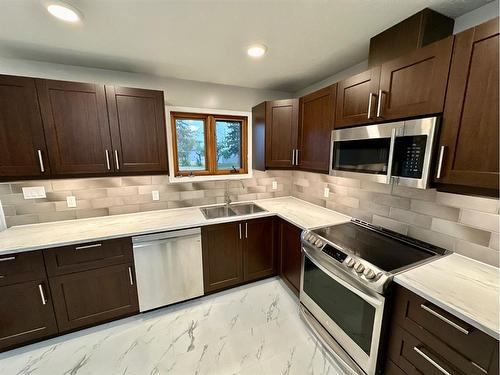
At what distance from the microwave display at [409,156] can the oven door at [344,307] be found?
0.78m

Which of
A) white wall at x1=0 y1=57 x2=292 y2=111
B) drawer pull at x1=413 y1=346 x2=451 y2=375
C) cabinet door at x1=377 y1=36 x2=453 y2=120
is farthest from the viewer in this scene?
white wall at x1=0 y1=57 x2=292 y2=111

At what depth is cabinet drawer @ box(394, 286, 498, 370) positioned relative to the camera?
2.85 feet

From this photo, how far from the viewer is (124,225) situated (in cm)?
195

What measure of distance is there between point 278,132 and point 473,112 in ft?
5.42

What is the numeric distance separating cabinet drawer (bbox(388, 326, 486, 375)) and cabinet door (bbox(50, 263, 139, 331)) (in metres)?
2.10

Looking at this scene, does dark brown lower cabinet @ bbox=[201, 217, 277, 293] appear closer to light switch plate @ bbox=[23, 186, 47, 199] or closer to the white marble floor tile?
the white marble floor tile

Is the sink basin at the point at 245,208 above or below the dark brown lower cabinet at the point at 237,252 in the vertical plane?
above

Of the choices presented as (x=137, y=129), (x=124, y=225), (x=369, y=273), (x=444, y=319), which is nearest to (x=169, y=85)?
(x=137, y=129)

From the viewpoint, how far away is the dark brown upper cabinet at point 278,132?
2.36 metres

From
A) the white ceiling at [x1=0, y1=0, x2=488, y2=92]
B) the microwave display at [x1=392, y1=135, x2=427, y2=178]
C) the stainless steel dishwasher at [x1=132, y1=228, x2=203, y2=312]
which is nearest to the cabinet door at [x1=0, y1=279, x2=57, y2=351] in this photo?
the stainless steel dishwasher at [x1=132, y1=228, x2=203, y2=312]

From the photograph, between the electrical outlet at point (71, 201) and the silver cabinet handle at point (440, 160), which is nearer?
the silver cabinet handle at point (440, 160)

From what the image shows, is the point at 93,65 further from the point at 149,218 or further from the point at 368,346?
the point at 368,346

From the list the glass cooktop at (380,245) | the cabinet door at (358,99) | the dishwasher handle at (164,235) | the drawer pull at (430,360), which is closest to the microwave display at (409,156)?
the cabinet door at (358,99)

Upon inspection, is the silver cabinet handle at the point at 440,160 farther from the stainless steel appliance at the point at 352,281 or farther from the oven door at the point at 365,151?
the stainless steel appliance at the point at 352,281
